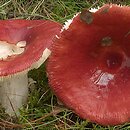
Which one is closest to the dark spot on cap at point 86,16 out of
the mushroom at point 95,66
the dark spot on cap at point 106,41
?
the mushroom at point 95,66

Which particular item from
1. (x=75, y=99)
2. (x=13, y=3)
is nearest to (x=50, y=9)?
(x=13, y=3)

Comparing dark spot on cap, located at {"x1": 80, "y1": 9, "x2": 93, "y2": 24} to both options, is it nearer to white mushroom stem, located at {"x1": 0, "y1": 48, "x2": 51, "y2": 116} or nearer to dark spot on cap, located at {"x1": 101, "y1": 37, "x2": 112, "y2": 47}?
dark spot on cap, located at {"x1": 101, "y1": 37, "x2": 112, "y2": 47}

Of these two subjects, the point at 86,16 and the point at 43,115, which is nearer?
the point at 86,16

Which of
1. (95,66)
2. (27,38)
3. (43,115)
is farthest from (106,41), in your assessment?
(43,115)

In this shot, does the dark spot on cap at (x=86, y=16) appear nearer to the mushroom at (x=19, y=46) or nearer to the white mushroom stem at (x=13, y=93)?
the mushroom at (x=19, y=46)

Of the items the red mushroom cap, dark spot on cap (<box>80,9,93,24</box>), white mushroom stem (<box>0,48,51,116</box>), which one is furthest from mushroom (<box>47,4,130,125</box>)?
white mushroom stem (<box>0,48,51,116</box>)

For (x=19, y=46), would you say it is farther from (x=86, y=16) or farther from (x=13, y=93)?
(x=86, y=16)

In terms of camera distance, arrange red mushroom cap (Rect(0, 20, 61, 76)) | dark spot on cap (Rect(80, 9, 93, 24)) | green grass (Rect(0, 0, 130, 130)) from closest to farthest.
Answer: red mushroom cap (Rect(0, 20, 61, 76)) < dark spot on cap (Rect(80, 9, 93, 24)) < green grass (Rect(0, 0, 130, 130))
